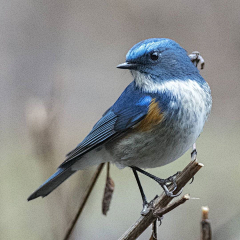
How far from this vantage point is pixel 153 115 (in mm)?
2977

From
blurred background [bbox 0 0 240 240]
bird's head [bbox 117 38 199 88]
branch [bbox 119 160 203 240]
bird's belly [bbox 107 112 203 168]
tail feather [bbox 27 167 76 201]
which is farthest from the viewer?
blurred background [bbox 0 0 240 240]

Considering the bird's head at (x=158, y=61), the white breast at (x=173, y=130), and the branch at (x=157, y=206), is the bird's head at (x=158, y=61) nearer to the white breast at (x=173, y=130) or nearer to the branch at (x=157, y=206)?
the white breast at (x=173, y=130)

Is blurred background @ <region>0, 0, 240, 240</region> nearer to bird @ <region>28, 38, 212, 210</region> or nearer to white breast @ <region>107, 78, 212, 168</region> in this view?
bird @ <region>28, 38, 212, 210</region>

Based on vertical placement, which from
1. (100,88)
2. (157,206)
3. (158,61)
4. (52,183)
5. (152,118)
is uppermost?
(158,61)

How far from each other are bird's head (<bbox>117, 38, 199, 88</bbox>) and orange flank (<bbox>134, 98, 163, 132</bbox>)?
8.9 inches

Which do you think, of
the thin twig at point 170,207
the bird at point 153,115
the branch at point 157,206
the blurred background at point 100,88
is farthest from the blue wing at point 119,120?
the thin twig at point 170,207

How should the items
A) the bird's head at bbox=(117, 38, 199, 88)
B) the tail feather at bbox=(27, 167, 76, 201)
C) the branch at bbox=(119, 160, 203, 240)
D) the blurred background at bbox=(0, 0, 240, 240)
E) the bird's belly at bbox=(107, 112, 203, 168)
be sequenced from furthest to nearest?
1. the blurred background at bbox=(0, 0, 240, 240)
2. the tail feather at bbox=(27, 167, 76, 201)
3. the bird's head at bbox=(117, 38, 199, 88)
4. the bird's belly at bbox=(107, 112, 203, 168)
5. the branch at bbox=(119, 160, 203, 240)

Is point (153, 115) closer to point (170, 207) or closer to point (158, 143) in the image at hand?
point (158, 143)

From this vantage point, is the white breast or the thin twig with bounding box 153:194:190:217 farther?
the white breast

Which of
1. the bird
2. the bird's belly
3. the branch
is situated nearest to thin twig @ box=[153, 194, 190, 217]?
the branch

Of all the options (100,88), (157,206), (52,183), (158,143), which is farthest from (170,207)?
(100,88)

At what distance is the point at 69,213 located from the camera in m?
2.90

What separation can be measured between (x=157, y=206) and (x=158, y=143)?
0.53 meters

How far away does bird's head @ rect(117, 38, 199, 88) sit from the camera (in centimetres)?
306
